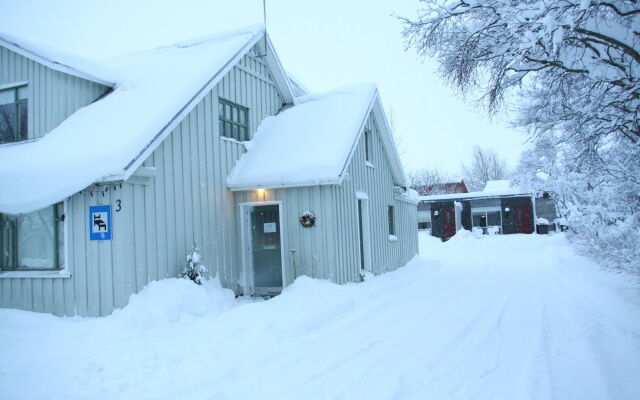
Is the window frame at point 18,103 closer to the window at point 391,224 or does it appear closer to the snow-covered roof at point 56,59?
the snow-covered roof at point 56,59

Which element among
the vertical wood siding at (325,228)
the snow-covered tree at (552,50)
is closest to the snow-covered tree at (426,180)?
the vertical wood siding at (325,228)

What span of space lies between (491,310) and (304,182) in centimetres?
470

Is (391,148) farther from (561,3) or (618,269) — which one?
(561,3)

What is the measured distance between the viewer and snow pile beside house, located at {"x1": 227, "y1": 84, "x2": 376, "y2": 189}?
10227 mm

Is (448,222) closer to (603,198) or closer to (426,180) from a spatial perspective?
(603,198)

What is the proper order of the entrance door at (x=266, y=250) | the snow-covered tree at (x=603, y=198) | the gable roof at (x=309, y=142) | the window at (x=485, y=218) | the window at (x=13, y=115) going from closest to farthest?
the snow-covered tree at (x=603, y=198), the gable roof at (x=309, y=142), the window at (x=13, y=115), the entrance door at (x=266, y=250), the window at (x=485, y=218)

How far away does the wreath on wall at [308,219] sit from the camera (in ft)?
33.6

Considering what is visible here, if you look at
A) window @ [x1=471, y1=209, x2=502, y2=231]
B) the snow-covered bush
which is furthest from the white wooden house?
window @ [x1=471, y1=209, x2=502, y2=231]

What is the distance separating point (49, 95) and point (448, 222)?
98.3 ft

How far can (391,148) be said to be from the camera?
50.4 feet

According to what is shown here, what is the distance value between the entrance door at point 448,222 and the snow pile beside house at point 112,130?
26324mm

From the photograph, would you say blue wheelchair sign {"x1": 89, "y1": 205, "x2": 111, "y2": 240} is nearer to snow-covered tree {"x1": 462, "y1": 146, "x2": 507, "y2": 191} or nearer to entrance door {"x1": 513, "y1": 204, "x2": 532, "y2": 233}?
entrance door {"x1": 513, "y1": 204, "x2": 532, "y2": 233}

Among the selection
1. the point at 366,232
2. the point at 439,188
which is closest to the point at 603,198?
the point at 366,232

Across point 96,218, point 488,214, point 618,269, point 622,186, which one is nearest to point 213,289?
point 96,218
